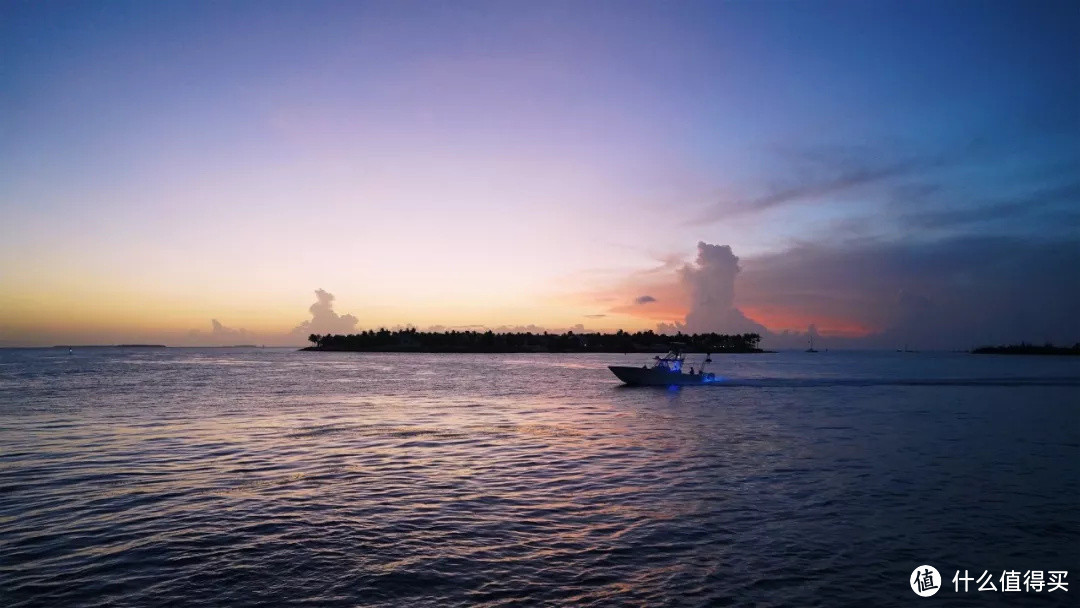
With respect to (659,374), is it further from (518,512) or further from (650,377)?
(518,512)

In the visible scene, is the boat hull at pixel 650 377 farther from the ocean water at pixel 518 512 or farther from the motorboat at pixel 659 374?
the ocean water at pixel 518 512

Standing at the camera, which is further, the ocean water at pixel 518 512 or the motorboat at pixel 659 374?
the motorboat at pixel 659 374

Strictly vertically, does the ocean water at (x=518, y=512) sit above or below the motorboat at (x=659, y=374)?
below

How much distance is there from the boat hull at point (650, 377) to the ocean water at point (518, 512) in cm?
4035

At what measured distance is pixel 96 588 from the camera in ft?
40.4

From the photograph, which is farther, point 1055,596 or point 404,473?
point 404,473

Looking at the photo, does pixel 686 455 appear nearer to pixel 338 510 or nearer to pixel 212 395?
pixel 338 510

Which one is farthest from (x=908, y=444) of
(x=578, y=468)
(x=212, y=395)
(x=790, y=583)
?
(x=212, y=395)

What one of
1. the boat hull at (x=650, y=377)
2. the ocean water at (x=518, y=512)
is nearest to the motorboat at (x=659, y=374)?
the boat hull at (x=650, y=377)

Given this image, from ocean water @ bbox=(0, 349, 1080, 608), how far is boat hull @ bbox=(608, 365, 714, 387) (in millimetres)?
40346

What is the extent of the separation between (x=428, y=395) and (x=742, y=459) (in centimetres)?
4463

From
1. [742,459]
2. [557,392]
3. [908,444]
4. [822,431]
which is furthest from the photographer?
[557,392]

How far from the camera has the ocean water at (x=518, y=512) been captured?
12727mm

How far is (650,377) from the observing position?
3263 inches
